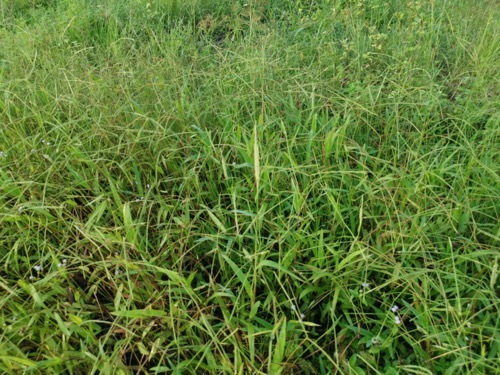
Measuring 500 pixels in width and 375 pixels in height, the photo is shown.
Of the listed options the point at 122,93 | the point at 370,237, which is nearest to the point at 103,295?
the point at 370,237

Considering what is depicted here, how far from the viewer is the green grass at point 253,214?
1266 mm

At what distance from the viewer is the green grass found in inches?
49.8

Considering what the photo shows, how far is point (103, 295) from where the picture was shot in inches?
57.0

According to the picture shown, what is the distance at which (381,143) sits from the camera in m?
1.89

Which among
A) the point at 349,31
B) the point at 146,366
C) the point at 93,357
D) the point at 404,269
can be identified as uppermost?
the point at 349,31

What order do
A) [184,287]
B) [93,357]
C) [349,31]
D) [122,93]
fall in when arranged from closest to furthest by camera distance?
1. [93,357]
2. [184,287]
3. [122,93]
4. [349,31]

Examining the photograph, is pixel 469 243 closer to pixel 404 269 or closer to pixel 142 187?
pixel 404 269

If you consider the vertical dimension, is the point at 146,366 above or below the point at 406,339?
below

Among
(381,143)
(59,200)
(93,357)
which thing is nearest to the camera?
(93,357)

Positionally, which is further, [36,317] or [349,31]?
[349,31]

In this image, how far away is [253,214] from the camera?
144 centimetres

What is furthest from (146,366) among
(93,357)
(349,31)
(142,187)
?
(349,31)

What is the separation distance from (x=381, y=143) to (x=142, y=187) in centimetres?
99

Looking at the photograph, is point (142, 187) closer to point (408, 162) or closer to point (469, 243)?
point (408, 162)
